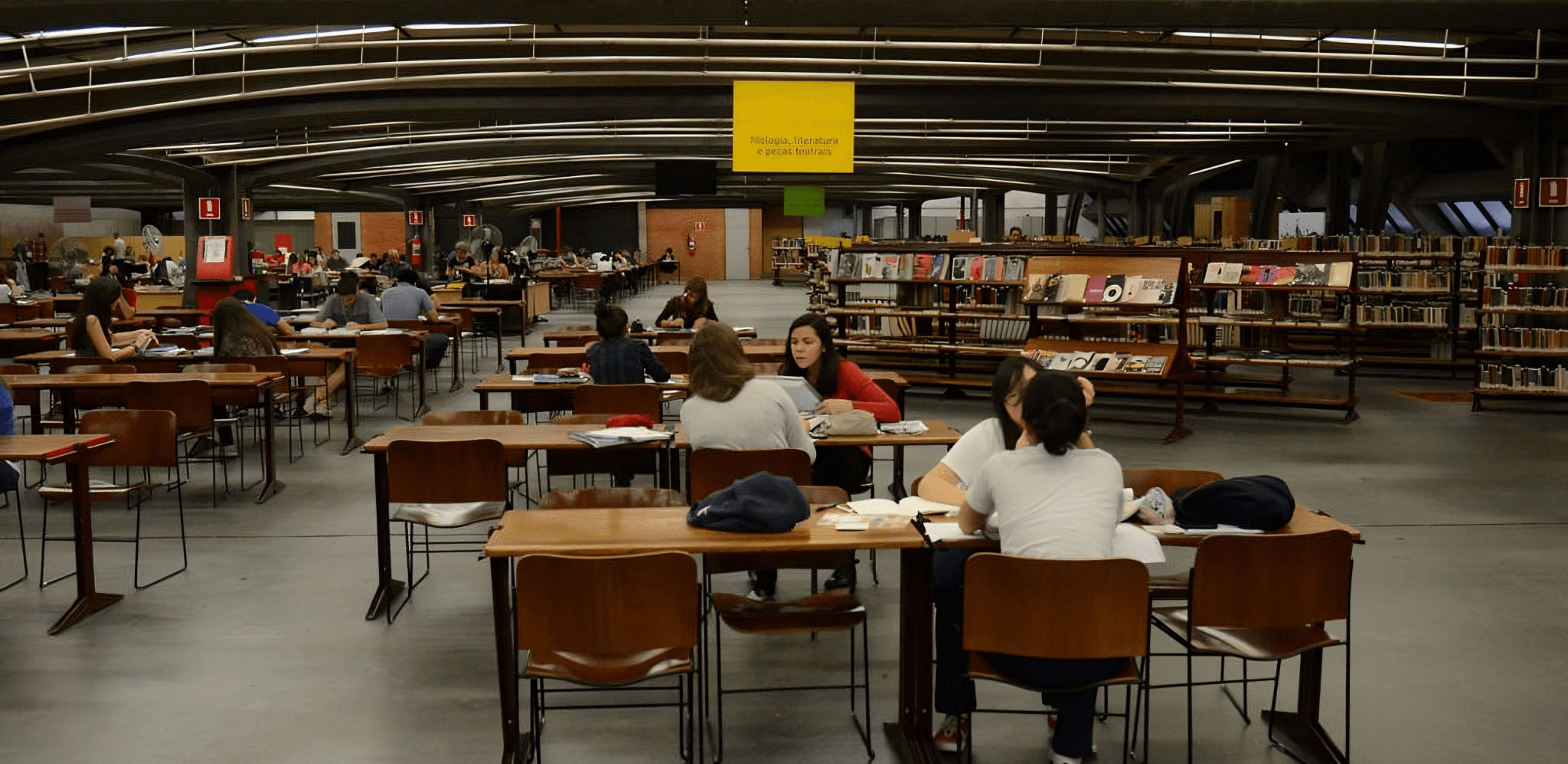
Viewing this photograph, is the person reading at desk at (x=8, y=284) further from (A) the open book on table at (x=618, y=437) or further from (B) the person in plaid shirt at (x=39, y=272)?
(A) the open book on table at (x=618, y=437)

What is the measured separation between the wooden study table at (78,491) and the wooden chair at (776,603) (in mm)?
2482

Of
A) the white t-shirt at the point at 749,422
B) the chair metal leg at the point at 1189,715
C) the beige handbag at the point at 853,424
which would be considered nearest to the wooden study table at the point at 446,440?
the white t-shirt at the point at 749,422

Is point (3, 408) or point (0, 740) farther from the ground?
point (3, 408)

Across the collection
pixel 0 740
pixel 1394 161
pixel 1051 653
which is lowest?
pixel 0 740

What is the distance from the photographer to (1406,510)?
7.87 metres

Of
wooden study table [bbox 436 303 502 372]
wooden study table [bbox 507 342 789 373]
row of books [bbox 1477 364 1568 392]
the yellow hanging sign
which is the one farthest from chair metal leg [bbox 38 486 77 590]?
row of books [bbox 1477 364 1568 392]

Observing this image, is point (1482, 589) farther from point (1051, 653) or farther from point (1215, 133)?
point (1215, 133)

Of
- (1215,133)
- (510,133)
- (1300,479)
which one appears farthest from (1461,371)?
(510,133)

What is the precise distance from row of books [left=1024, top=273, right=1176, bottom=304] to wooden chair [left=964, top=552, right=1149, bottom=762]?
7684 millimetres

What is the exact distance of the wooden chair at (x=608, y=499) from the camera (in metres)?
4.52

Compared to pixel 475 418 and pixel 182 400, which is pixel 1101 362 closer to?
pixel 475 418

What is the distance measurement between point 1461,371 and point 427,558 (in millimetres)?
13574

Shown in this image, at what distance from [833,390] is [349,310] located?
7603 mm

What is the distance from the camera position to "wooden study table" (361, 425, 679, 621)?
555cm
